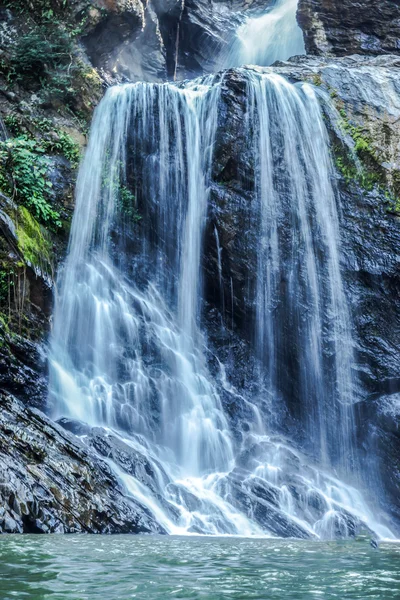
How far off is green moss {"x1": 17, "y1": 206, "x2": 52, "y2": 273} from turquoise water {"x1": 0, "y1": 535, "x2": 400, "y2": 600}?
6.20 m

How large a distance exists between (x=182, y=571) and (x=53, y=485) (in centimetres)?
332

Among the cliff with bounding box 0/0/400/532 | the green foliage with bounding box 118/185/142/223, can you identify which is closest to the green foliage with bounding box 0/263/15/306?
the cliff with bounding box 0/0/400/532

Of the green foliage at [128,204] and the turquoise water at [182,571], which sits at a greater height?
the green foliage at [128,204]

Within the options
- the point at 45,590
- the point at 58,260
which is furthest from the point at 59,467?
the point at 58,260

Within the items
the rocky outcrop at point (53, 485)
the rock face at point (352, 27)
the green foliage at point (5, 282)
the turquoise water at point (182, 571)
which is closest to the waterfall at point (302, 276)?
the green foliage at point (5, 282)

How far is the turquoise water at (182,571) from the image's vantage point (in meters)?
3.30

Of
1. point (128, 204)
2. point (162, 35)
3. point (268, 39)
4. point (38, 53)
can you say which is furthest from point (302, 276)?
point (268, 39)

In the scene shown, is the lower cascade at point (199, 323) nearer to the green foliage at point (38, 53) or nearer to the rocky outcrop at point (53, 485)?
the rocky outcrop at point (53, 485)

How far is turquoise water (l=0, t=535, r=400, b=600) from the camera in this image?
330cm

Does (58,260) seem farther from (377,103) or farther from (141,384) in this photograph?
(377,103)

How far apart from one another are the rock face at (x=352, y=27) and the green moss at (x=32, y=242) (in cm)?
1414

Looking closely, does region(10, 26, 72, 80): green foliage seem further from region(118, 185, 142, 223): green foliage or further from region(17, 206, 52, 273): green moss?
region(17, 206, 52, 273): green moss

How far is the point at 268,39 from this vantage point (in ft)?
88.8

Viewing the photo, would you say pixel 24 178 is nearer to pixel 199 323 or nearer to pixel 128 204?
pixel 128 204
